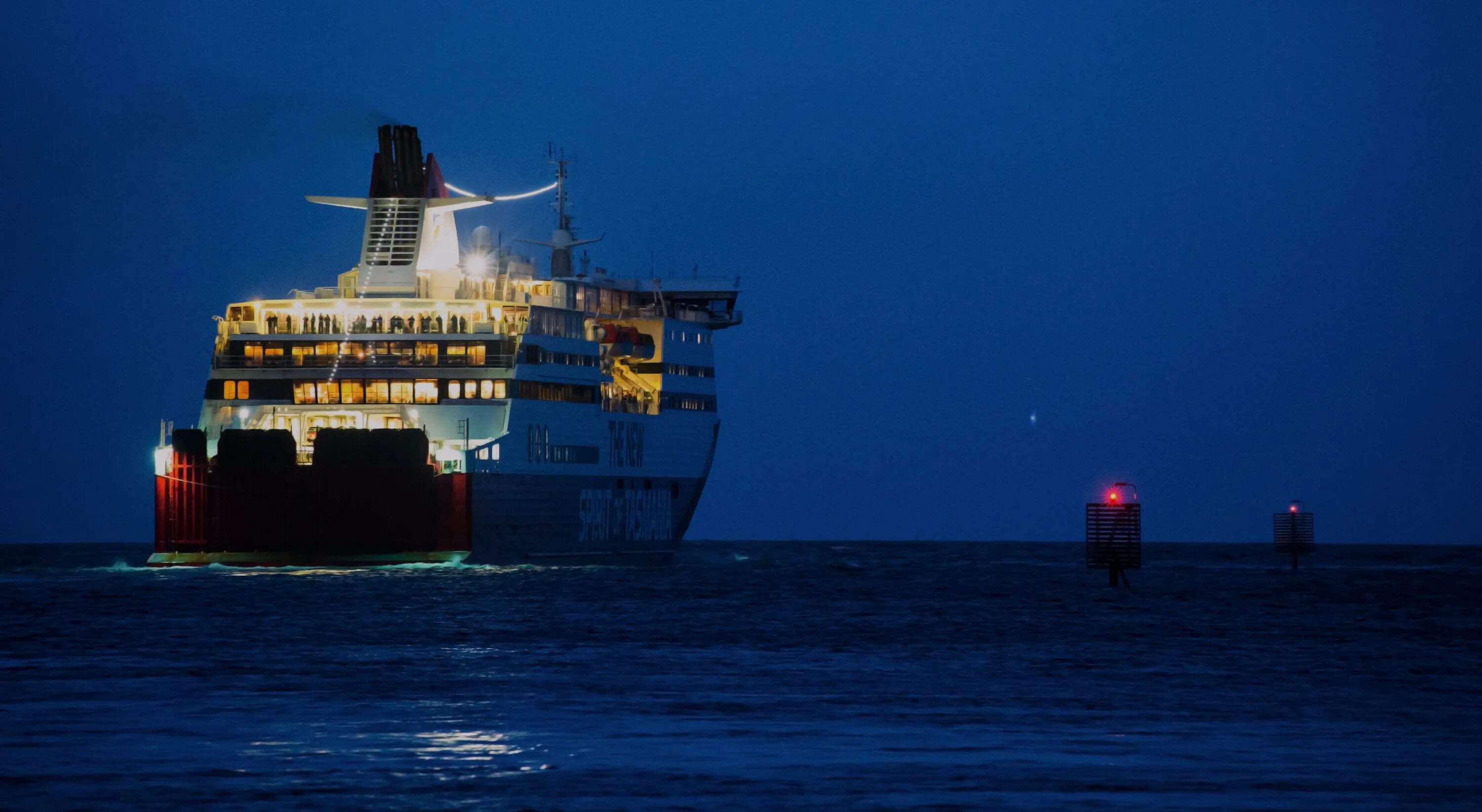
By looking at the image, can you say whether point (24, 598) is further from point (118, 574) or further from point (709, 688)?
point (709, 688)

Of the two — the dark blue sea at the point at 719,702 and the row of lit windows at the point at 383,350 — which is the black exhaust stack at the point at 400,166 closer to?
the row of lit windows at the point at 383,350

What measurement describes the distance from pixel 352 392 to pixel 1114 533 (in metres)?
26.4

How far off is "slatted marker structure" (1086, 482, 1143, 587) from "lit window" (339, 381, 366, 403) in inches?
972

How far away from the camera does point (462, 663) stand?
35594 millimetres

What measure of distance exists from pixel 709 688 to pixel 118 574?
170ft

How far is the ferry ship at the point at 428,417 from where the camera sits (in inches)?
2549

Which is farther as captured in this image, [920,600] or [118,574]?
[118,574]

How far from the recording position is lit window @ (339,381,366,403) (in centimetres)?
7019

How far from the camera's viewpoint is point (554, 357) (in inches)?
2918

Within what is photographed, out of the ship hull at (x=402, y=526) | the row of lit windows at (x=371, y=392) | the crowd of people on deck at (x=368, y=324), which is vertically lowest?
the ship hull at (x=402, y=526)

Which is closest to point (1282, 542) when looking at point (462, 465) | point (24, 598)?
point (462, 465)

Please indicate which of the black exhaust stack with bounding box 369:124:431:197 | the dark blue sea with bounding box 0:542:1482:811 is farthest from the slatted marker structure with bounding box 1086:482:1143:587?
the black exhaust stack with bounding box 369:124:431:197

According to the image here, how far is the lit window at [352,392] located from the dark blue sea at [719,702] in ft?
37.6

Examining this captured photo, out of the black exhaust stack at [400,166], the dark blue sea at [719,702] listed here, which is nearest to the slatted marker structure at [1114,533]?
the dark blue sea at [719,702]
